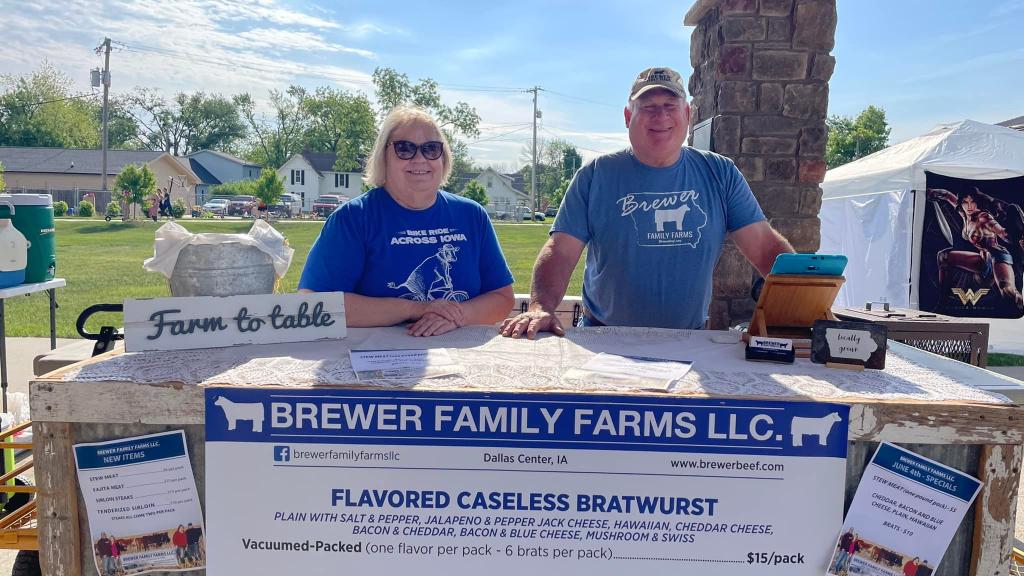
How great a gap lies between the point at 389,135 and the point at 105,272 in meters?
13.5

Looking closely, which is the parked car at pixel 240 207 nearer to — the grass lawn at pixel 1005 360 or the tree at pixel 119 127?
the tree at pixel 119 127

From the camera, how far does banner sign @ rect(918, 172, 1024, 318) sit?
22.7ft

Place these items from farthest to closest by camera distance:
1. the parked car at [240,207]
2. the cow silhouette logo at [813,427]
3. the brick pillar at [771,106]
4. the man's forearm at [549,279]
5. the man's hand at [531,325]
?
the parked car at [240,207] → the brick pillar at [771,106] → the man's forearm at [549,279] → the man's hand at [531,325] → the cow silhouette logo at [813,427]

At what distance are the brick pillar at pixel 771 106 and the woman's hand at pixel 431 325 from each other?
2528 mm

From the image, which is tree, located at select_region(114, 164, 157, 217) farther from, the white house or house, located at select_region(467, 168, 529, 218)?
the white house

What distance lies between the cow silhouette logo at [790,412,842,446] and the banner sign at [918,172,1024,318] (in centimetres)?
658

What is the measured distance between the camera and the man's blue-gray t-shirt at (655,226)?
257 centimetres

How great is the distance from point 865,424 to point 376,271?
61.3 inches

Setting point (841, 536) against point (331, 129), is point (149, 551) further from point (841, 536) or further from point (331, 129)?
point (331, 129)

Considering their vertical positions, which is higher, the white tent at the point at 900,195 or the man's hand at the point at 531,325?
the white tent at the point at 900,195

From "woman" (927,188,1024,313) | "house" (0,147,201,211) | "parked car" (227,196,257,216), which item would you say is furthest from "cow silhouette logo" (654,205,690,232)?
"house" (0,147,201,211)

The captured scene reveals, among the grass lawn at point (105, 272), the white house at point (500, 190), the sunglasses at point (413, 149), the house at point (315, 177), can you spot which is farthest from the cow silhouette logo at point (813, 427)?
the white house at point (500, 190)

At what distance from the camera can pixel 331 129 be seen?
199 feet

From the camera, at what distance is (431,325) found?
204 cm
